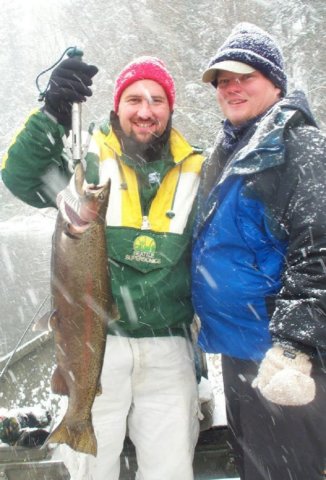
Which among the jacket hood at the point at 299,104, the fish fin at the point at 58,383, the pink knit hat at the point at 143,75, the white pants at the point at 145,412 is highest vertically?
the pink knit hat at the point at 143,75

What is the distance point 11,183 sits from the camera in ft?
10.1

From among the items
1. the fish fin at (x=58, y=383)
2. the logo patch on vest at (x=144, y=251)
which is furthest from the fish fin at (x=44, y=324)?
the logo patch on vest at (x=144, y=251)

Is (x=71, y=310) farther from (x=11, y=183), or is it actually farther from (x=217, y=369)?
(x=217, y=369)

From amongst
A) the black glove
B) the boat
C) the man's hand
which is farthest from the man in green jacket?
the man's hand

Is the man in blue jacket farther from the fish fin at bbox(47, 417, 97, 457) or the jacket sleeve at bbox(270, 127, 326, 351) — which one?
the fish fin at bbox(47, 417, 97, 457)

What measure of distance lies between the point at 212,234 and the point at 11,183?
4.61 feet

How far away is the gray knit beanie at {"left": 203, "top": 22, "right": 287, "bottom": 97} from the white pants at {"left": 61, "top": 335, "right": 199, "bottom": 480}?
71.6 inches

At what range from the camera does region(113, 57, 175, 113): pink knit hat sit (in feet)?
10.8

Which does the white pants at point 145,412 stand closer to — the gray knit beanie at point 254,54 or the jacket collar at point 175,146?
the jacket collar at point 175,146

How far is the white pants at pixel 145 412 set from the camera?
3.02 m

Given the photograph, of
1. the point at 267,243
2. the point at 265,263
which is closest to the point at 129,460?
the point at 265,263

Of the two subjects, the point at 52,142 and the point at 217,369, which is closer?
the point at 52,142

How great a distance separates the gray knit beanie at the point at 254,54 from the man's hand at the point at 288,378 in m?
1.66

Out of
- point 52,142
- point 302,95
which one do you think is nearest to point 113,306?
point 52,142
